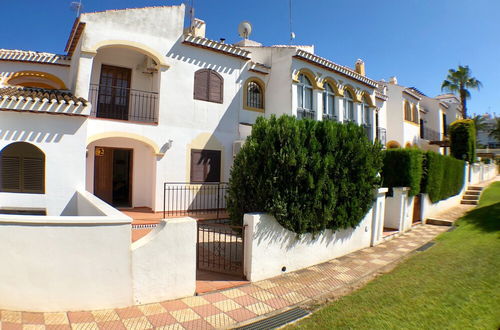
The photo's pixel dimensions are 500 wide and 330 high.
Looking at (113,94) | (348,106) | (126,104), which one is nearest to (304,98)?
(348,106)

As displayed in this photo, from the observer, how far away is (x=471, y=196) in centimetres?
1967

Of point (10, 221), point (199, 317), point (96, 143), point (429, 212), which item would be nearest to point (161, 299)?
point (199, 317)

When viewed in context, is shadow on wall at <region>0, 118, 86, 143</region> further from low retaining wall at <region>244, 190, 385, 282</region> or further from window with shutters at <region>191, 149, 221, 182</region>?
low retaining wall at <region>244, 190, 385, 282</region>

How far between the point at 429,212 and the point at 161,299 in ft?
46.9

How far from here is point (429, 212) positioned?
47.9ft

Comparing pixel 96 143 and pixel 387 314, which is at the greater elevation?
pixel 96 143

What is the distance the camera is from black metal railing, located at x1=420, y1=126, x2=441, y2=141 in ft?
97.3

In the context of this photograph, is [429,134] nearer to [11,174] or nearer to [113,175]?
[113,175]

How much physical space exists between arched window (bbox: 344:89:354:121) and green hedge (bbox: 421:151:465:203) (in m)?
5.20

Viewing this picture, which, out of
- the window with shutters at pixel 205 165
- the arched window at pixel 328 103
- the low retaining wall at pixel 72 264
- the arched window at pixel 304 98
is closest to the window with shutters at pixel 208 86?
the window with shutters at pixel 205 165

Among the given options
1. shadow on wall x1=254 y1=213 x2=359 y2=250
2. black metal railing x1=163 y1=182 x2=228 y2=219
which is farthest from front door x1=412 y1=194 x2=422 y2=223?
black metal railing x1=163 y1=182 x2=228 y2=219

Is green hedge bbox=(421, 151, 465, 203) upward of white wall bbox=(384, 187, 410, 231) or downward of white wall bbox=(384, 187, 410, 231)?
upward

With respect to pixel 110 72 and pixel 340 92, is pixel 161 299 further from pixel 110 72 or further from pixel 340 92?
pixel 340 92

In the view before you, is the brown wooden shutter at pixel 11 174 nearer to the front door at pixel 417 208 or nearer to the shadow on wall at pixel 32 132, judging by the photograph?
the shadow on wall at pixel 32 132
